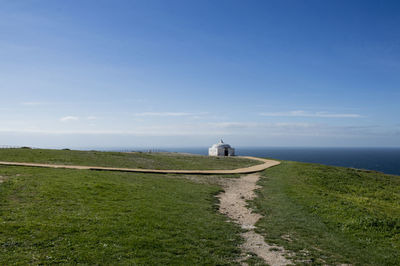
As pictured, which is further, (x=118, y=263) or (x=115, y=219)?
(x=115, y=219)

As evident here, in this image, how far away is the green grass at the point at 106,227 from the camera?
10.1 metres

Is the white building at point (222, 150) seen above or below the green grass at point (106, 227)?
above

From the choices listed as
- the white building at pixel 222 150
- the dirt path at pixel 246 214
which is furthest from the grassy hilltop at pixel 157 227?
the white building at pixel 222 150

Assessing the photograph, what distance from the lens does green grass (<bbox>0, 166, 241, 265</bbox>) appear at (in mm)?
10078

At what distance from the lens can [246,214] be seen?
709 inches

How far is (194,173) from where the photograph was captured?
36.2m

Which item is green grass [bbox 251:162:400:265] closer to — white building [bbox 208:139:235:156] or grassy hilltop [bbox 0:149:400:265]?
grassy hilltop [bbox 0:149:400:265]

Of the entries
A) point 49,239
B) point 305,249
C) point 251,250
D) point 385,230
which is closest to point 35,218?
point 49,239

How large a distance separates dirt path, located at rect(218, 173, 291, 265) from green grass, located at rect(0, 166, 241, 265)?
2.33ft

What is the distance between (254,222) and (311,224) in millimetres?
3405

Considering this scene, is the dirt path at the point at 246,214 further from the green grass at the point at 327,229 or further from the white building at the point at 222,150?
the white building at the point at 222,150

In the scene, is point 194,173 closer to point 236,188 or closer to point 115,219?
point 236,188

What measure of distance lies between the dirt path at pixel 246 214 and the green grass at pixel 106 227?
0.71 meters

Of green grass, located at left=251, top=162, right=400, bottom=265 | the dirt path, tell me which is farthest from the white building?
green grass, located at left=251, top=162, right=400, bottom=265
